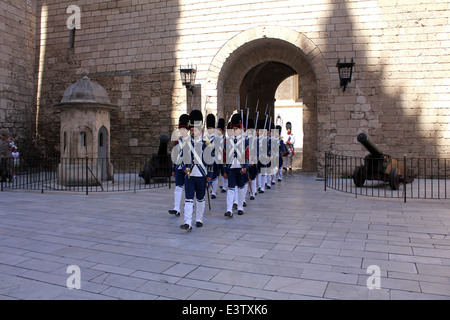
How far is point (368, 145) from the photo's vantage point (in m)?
9.07

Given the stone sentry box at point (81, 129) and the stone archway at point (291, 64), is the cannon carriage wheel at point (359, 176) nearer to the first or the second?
the stone archway at point (291, 64)

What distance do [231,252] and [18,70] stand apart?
45.4 ft

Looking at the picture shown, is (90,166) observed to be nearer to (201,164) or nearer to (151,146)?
(151,146)

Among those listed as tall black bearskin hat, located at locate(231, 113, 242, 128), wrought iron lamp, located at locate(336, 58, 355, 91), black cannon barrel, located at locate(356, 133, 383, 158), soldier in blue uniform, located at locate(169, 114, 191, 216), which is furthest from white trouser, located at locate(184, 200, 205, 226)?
wrought iron lamp, located at locate(336, 58, 355, 91)

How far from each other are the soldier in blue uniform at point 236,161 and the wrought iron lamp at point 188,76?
245 inches

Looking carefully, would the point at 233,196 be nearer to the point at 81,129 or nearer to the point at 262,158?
the point at 262,158

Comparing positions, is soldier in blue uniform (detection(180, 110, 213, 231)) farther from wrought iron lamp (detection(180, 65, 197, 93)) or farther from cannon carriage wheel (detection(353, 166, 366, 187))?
wrought iron lamp (detection(180, 65, 197, 93))

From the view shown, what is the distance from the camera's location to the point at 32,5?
15203 millimetres

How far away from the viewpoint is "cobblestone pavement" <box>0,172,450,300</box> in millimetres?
3236

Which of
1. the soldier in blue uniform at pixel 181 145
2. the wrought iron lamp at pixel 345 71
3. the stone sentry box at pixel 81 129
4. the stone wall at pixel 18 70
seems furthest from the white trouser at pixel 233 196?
the stone wall at pixel 18 70

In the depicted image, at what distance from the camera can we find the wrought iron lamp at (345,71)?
11.1 m

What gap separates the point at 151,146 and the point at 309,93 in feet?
19.8

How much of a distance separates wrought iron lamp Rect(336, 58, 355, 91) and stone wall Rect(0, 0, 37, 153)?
11.9m
